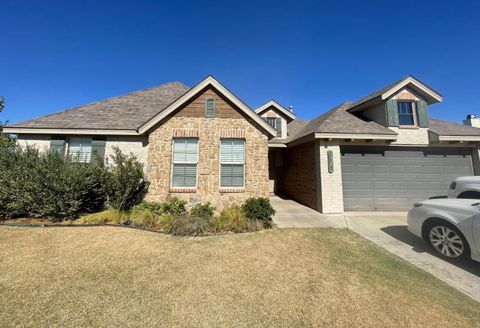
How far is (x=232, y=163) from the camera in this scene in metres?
8.95

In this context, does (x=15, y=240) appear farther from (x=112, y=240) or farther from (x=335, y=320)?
(x=335, y=320)

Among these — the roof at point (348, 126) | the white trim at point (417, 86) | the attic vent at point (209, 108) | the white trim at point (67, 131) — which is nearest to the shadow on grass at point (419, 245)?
the roof at point (348, 126)

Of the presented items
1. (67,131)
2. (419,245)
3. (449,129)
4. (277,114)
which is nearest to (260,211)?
(419,245)

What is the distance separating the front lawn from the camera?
3000 millimetres

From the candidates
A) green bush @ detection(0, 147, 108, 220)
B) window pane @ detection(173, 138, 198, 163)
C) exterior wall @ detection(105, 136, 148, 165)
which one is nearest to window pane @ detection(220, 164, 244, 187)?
window pane @ detection(173, 138, 198, 163)

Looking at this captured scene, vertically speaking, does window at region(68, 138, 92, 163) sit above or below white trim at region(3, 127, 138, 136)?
below

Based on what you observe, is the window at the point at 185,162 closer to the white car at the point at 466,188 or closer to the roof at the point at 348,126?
the roof at the point at 348,126

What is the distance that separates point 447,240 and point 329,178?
4.67m

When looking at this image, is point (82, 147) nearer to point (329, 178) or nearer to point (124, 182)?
point (124, 182)

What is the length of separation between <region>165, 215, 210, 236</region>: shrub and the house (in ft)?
5.62

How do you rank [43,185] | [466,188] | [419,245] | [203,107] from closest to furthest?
1. [419,245]
2. [466,188]
3. [43,185]
4. [203,107]

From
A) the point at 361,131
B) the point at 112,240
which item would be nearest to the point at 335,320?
the point at 112,240

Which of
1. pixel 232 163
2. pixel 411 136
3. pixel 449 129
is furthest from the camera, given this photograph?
pixel 449 129

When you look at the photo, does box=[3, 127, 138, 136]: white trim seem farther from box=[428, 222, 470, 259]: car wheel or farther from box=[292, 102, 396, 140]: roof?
box=[428, 222, 470, 259]: car wheel
